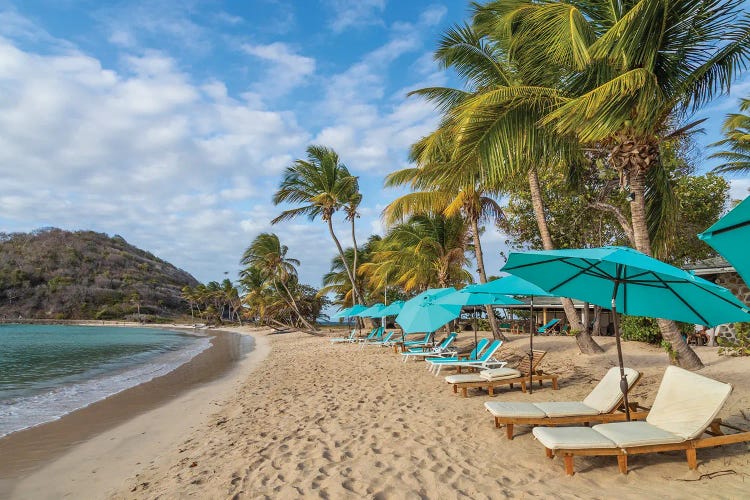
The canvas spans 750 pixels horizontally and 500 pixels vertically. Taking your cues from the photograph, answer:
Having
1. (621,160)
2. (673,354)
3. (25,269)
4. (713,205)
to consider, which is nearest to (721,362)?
(673,354)

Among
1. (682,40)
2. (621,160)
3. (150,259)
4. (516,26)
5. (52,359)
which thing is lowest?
(52,359)

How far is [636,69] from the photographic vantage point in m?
5.75

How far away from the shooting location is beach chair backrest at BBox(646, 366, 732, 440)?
352cm

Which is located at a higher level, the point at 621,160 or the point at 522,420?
the point at 621,160

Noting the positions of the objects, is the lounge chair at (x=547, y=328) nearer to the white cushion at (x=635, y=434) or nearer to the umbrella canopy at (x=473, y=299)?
the umbrella canopy at (x=473, y=299)

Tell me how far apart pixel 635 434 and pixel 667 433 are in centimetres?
27

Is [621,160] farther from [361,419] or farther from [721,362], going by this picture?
[361,419]

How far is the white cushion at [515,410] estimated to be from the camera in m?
4.37

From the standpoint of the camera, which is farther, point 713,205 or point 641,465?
point 713,205

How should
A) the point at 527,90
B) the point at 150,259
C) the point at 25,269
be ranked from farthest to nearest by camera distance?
the point at 150,259 < the point at 25,269 < the point at 527,90

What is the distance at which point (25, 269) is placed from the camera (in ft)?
289

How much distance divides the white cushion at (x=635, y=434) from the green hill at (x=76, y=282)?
88981 mm

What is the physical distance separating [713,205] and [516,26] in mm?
10496

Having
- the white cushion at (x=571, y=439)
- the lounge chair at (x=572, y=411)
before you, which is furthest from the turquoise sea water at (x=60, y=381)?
the white cushion at (x=571, y=439)
